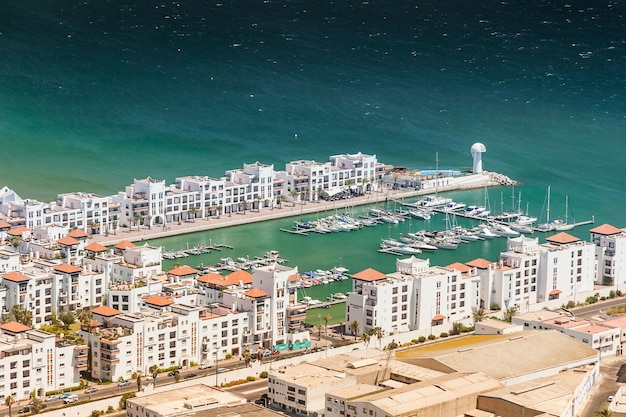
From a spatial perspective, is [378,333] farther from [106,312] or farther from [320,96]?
[320,96]

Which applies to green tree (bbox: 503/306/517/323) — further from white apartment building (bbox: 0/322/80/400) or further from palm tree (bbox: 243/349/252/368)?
white apartment building (bbox: 0/322/80/400)

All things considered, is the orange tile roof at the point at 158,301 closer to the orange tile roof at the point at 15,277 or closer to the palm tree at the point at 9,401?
the orange tile roof at the point at 15,277

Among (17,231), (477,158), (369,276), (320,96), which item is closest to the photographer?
(369,276)

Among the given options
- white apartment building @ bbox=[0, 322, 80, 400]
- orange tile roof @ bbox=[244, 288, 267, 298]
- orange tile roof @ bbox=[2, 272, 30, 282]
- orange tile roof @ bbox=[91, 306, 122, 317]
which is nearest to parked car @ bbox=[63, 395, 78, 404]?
white apartment building @ bbox=[0, 322, 80, 400]

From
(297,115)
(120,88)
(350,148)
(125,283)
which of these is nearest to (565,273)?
(125,283)

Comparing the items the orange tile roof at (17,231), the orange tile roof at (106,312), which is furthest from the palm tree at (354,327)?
the orange tile roof at (17,231)

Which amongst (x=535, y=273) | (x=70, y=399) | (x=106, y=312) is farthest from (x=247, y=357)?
(x=535, y=273)

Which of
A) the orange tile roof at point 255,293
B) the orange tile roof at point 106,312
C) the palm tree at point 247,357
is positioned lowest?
the palm tree at point 247,357
